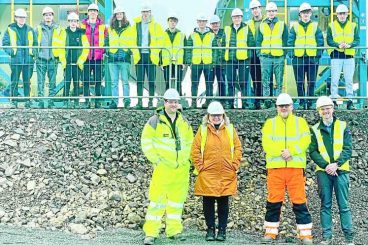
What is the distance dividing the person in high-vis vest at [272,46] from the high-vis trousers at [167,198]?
3.82 metres

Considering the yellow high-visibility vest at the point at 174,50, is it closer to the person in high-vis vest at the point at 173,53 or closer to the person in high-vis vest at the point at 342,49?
the person in high-vis vest at the point at 173,53

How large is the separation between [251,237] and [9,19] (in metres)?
8.46

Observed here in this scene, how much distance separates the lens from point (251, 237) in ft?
31.9

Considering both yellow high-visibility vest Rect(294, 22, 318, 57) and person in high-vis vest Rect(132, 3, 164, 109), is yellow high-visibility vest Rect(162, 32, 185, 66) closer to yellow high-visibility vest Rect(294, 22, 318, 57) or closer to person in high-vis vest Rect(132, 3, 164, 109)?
person in high-vis vest Rect(132, 3, 164, 109)

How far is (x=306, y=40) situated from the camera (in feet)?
40.9

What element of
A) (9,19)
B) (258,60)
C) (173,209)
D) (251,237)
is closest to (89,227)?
(173,209)

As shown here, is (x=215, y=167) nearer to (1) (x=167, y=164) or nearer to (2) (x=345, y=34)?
(1) (x=167, y=164)

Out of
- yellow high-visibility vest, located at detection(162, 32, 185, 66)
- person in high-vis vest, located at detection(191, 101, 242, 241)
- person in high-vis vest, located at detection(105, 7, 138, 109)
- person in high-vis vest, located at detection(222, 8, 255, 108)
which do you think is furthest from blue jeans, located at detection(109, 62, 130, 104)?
person in high-vis vest, located at detection(191, 101, 242, 241)

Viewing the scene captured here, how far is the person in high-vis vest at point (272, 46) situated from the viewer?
490 inches

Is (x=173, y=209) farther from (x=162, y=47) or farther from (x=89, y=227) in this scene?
(x=162, y=47)

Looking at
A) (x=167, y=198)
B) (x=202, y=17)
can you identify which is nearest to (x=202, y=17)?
(x=202, y=17)

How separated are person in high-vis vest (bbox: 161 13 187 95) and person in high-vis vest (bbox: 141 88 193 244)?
3.15 metres

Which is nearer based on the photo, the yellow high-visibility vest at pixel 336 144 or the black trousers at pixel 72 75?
the yellow high-visibility vest at pixel 336 144

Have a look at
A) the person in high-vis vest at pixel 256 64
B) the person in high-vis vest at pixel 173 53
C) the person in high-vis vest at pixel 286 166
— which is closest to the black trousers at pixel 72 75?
the person in high-vis vest at pixel 173 53
